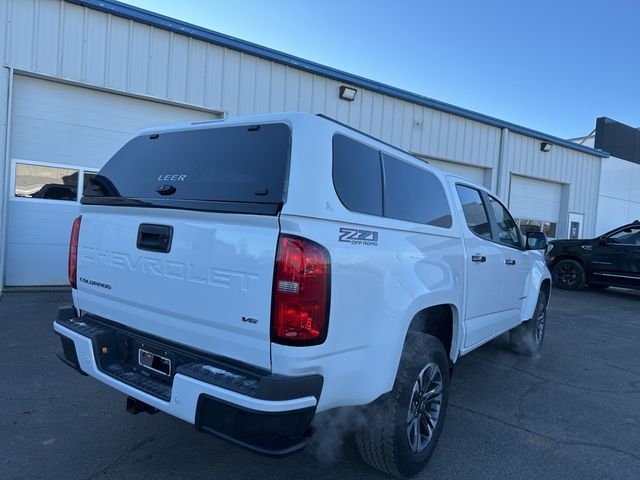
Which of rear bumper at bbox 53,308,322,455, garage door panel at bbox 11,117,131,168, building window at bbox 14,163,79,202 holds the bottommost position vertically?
rear bumper at bbox 53,308,322,455

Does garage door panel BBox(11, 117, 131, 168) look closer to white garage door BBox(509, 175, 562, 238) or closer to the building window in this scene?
the building window

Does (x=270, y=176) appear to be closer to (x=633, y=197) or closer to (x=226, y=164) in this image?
(x=226, y=164)

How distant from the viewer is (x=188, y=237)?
248cm

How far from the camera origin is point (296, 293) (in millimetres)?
2156

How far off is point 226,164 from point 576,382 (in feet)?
14.6

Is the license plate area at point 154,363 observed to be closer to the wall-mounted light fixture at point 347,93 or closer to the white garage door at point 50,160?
the white garage door at point 50,160

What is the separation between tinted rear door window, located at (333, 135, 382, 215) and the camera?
2.50 metres

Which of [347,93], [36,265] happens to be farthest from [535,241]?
[36,265]

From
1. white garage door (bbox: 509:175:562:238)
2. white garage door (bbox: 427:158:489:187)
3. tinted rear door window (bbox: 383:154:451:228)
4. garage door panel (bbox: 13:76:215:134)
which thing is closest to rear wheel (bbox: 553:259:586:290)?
white garage door (bbox: 509:175:562:238)

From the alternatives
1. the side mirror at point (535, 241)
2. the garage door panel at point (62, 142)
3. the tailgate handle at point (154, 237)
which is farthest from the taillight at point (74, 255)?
the garage door panel at point (62, 142)

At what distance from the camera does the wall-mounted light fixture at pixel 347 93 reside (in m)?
10.8

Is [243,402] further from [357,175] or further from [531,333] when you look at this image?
[531,333]

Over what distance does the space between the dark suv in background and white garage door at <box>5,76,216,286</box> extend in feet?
35.9

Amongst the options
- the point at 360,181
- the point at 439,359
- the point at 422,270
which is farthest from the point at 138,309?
the point at 439,359
